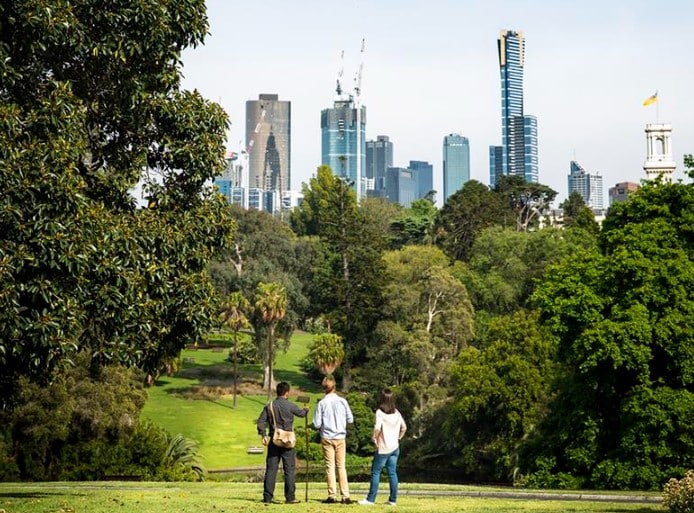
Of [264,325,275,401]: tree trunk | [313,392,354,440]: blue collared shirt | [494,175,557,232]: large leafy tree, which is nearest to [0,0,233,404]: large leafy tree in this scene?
[313,392,354,440]: blue collared shirt

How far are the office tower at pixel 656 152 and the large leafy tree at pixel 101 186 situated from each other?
318 feet

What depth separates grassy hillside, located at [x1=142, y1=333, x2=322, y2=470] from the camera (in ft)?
210

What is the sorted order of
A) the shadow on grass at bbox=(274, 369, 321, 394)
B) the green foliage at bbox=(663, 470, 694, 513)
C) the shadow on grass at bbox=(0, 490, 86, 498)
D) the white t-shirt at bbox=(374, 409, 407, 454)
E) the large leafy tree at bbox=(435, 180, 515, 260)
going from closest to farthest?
the green foliage at bbox=(663, 470, 694, 513), the white t-shirt at bbox=(374, 409, 407, 454), the shadow on grass at bbox=(0, 490, 86, 498), the shadow on grass at bbox=(274, 369, 321, 394), the large leafy tree at bbox=(435, 180, 515, 260)

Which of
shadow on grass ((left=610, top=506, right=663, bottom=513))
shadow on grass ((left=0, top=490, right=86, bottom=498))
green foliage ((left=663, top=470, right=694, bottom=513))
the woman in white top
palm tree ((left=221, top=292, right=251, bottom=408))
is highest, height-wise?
palm tree ((left=221, top=292, right=251, bottom=408))

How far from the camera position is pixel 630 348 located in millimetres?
33562

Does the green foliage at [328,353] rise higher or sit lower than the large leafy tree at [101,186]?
lower

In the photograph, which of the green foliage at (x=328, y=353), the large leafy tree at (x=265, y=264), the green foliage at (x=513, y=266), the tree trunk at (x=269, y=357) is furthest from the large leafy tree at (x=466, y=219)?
the tree trunk at (x=269, y=357)

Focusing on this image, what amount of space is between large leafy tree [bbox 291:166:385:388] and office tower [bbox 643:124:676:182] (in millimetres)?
39895

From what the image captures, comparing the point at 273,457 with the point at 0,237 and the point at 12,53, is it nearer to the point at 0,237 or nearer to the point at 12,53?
the point at 0,237

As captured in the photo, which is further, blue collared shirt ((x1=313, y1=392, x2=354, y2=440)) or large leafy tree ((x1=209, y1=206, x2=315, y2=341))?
large leafy tree ((x1=209, y1=206, x2=315, y2=341))

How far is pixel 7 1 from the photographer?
53.7 ft

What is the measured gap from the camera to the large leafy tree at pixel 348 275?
77812 mm

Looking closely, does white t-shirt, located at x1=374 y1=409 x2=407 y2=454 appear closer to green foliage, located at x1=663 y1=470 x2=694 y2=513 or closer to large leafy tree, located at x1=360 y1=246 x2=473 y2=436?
green foliage, located at x1=663 y1=470 x2=694 y2=513

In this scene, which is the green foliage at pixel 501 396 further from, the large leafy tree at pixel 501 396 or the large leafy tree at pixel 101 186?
the large leafy tree at pixel 101 186
